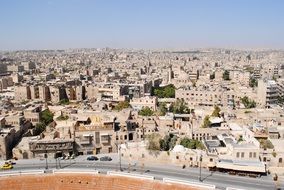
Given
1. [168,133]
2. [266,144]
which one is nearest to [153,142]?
[168,133]

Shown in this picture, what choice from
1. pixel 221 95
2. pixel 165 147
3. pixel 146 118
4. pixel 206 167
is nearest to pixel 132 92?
pixel 221 95

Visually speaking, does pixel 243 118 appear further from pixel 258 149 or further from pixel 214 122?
pixel 258 149

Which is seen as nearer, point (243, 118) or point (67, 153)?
point (67, 153)

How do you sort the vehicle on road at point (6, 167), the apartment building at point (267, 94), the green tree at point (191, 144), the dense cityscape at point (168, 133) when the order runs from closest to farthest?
the dense cityscape at point (168, 133) < the vehicle on road at point (6, 167) < the green tree at point (191, 144) < the apartment building at point (267, 94)

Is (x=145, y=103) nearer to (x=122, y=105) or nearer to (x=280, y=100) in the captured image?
(x=122, y=105)

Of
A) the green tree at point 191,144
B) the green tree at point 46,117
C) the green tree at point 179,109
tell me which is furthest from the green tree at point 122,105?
the green tree at point 191,144

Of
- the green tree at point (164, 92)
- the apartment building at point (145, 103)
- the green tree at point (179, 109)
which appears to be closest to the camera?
the green tree at point (179, 109)

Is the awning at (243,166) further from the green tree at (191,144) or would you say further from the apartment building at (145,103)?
the apartment building at (145,103)
